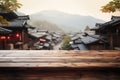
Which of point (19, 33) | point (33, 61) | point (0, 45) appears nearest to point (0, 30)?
point (0, 45)

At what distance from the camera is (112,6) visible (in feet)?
34.5

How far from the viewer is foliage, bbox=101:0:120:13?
10.4m

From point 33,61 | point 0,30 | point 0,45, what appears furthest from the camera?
point 0,45

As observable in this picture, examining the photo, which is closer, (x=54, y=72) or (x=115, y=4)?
(x=54, y=72)

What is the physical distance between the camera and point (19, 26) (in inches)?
1291

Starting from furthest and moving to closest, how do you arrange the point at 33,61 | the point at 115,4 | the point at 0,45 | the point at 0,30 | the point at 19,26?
the point at 19,26
the point at 0,45
the point at 0,30
the point at 115,4
the point at 33,61

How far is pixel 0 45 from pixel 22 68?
23344mm

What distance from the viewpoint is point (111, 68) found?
2852 mm

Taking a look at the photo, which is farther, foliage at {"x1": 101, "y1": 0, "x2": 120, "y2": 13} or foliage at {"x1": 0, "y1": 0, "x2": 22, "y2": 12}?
foliage at {"x1": 0, "y1": 0, "x2": 22, "y2": 12}

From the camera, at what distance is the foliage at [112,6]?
1041cm

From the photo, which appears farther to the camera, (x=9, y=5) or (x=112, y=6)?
(x=9, y=5)

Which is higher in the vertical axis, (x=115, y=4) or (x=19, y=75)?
(x=115, y=4)

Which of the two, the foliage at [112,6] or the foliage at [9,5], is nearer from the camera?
the foliage at [112,6]

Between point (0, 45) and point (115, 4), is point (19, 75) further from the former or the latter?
point (0, 45)
